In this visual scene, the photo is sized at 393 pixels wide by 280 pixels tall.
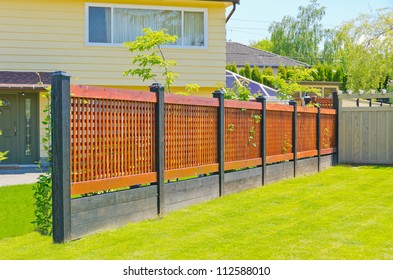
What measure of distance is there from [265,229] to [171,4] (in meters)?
12.5

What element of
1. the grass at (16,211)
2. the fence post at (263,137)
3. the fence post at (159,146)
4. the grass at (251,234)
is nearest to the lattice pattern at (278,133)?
the fence post at (263,137)

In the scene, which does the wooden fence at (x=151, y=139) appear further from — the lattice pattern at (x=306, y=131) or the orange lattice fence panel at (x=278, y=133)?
the lattice pattern at (x=306, y=131)

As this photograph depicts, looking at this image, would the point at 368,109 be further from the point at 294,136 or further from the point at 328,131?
the point at 294,136

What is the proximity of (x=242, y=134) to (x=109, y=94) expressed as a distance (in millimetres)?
5007

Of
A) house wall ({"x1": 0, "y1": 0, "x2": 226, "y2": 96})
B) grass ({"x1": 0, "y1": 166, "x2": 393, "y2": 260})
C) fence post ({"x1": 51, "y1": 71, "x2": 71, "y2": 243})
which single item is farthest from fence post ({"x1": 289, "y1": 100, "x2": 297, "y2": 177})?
fence post ({"x1": 51, "y1": 71, "x2": 71, "y2": 243})

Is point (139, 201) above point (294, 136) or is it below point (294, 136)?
below

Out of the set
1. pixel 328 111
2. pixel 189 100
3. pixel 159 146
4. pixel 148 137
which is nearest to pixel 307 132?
pixel 328 111

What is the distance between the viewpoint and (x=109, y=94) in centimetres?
852

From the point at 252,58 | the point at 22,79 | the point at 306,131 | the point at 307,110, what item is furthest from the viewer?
the point at 252,58

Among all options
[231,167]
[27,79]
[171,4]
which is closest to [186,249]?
[231,167]

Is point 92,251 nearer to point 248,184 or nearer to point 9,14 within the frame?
point 248,184

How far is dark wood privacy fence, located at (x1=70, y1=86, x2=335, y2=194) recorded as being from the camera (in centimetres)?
805

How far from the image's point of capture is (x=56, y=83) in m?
7.58

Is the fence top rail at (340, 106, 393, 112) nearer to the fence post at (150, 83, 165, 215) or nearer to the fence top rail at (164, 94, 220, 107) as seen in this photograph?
the fence top rail at (164, 94, 220, 107)
